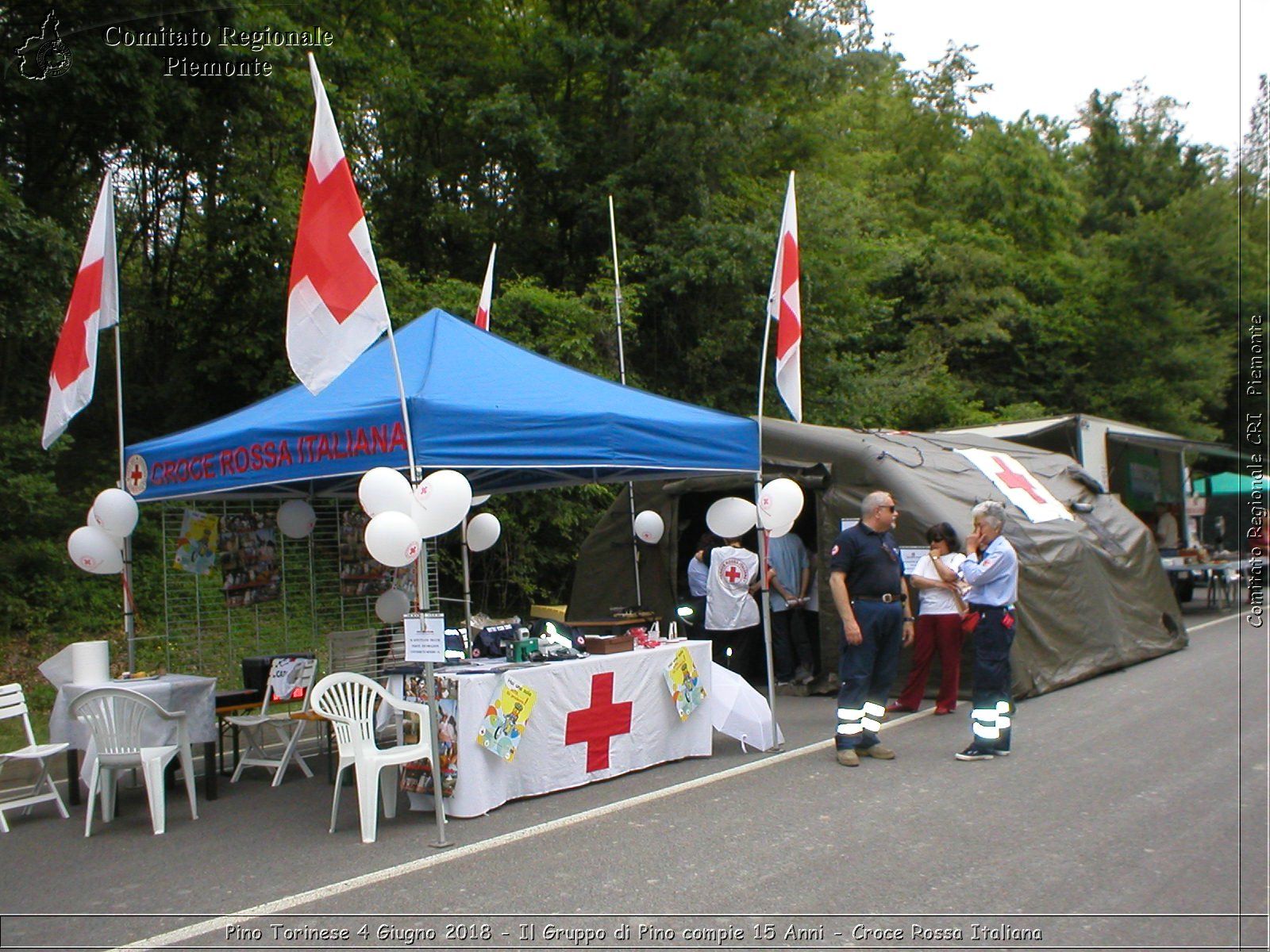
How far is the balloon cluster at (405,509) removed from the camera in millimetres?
5637

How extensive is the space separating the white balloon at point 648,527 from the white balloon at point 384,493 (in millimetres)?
5562

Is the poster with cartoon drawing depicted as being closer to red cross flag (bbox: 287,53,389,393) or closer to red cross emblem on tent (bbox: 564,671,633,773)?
red cross flag (bbox: 287,53,389,393)

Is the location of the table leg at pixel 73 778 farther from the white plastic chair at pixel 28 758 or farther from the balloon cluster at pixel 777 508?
the balloon cluster at pixel 777 508

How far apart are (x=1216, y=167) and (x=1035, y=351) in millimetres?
8989

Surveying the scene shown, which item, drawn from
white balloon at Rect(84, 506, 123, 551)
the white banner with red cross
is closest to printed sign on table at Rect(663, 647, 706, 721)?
white balloon at Rect(84, 506, 123, 551)

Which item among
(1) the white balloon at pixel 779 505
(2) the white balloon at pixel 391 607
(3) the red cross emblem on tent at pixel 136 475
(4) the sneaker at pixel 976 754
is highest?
(3) the red cross emblem on tent at pixel 136 475

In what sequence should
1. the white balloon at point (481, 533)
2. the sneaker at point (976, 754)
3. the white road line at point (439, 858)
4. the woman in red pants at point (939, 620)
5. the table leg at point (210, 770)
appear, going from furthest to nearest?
the white balloon at point (481, 533) → the woman in red pants at point (939, 620) → the sneaker at point (976, 754) → the table leg at point (210, 770) → the white road line at point (439, 858)

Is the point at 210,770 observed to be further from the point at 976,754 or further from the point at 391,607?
the point at 976,754

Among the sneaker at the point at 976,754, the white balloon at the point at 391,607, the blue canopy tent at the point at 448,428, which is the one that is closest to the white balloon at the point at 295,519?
the white balloon at the point at 391,607

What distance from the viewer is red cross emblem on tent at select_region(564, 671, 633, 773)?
273 inches

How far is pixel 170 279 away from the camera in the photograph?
1641cm

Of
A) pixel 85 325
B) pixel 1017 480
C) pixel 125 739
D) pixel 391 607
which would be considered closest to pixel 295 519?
pixel 391 607

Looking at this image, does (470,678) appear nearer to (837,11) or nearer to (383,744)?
(383,744)

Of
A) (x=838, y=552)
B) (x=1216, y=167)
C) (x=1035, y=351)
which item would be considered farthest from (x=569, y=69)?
(x=1216, y=167)
